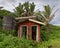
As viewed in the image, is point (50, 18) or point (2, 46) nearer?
point (2, 46)

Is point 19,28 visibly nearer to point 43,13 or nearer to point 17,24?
point 17,24

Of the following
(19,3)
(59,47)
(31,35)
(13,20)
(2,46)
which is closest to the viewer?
(2,46)

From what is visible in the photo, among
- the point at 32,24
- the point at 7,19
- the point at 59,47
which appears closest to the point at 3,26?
the point at 7,19

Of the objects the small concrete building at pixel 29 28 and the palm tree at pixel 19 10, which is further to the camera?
the palm tree at pixel 19 10

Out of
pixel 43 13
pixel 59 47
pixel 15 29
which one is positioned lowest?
pixel 59 47

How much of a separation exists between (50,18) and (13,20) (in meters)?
9.34

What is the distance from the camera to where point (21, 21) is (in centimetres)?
2092

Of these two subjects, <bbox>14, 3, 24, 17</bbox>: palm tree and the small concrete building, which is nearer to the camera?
the small concrete building

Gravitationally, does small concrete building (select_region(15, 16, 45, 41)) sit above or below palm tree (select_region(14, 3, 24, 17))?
below

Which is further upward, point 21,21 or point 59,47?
point 21,21

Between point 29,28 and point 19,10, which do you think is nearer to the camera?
point 29,28

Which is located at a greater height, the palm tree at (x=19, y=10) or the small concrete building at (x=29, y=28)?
the palm tree at (x=19, y=10)

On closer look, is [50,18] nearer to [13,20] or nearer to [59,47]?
[13,20]

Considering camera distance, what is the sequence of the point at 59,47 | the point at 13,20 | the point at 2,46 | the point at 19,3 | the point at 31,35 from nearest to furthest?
1. the point at 2,46
2. the point at 59,47
3. the point at 31,35
4. the point at 13,20
5. the point at 19,3
